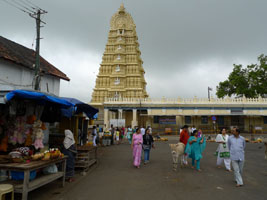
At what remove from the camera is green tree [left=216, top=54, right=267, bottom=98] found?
3038cm

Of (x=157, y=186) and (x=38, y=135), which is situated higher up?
(x=38, y=135)

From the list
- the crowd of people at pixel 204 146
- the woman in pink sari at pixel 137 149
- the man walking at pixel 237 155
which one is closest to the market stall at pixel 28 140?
the woman in pink sari at pixel 137 149

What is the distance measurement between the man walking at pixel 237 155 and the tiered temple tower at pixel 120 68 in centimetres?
2829

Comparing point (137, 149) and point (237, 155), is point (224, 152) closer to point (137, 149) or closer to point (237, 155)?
point (237, 155)

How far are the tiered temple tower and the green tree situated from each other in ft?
47.7

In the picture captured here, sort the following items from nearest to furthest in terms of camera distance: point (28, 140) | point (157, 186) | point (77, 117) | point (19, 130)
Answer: point (157, 186) → point (28, 140) → point (19, 130) → point (77, 117)

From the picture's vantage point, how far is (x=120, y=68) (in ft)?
118

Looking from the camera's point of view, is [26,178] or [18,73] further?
[18,73]

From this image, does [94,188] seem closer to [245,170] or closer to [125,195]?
[125,195]

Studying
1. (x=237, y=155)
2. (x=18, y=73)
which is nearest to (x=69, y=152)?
(x=237, y=155)

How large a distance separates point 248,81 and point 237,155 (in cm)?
3021

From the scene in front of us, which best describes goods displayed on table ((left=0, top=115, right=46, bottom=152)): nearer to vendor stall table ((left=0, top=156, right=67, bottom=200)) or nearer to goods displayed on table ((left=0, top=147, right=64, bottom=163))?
goods displayed on table ((left=0, top=147, right=64, bottom=163))

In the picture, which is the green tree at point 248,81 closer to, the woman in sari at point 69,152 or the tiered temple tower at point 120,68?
the tiered temple tower at point 120,68

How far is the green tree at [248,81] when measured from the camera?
3038 cm
